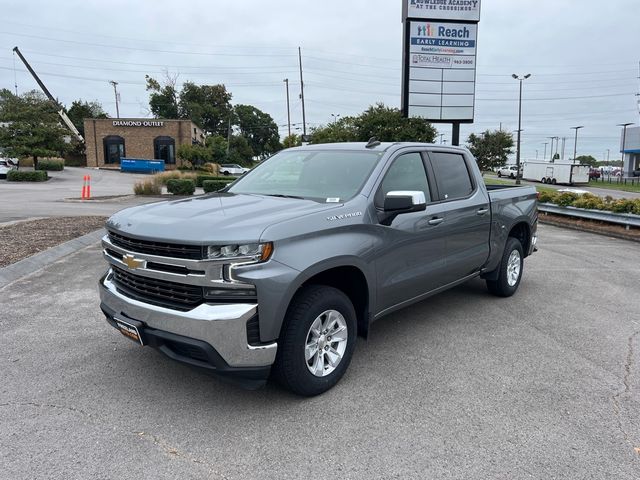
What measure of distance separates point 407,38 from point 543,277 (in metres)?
Answer: 17.2

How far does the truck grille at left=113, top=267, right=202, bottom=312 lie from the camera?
318 cm

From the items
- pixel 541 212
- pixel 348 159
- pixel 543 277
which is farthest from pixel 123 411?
pixel 541 212

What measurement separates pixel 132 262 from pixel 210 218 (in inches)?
25.4

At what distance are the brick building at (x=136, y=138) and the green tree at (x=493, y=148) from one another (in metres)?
34.1

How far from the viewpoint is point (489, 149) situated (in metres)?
57.8

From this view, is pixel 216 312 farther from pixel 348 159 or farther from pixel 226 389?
pixel 348 159

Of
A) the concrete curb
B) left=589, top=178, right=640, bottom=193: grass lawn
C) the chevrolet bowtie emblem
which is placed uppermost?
the chevrolet bowtie emblem

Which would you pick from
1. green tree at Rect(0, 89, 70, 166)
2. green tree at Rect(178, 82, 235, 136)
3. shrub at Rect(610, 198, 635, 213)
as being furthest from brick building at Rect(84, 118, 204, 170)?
shrub at Rect(610, 198, 635, 213)

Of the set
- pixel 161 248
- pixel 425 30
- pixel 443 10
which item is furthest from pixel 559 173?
pixel 161 248

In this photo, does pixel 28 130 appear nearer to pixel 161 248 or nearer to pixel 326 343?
pixel 161 248

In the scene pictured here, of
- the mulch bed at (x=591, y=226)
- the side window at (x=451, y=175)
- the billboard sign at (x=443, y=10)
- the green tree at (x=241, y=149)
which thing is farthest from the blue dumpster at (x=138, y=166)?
the side window at (x=451, y=175)

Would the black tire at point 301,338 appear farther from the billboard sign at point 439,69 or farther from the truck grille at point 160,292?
the billboard sign at point 439,69

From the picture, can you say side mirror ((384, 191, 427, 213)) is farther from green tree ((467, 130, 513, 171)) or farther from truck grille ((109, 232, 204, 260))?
green tree ((467, 130, 513, 171))

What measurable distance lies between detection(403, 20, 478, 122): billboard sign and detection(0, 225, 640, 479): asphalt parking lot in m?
18.4
